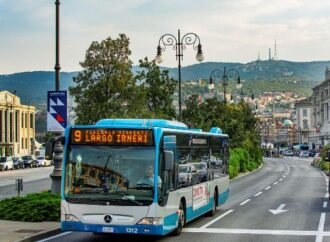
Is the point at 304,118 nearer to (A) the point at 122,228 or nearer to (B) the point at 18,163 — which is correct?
(B) the point at 18,163

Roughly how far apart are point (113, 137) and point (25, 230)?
3572 millimetres

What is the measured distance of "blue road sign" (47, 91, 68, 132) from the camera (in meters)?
19.0

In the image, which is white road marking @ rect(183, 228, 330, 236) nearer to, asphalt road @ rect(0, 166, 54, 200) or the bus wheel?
the bus wheel

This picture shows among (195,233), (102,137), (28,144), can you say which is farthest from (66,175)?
(28,144)

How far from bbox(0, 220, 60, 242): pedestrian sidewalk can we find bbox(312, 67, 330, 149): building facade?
129820 millimetres

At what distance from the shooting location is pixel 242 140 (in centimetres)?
5778

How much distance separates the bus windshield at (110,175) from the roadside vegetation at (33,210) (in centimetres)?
385

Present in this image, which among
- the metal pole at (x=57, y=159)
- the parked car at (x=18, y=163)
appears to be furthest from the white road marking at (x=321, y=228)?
the parked car at (x=18, y=163)

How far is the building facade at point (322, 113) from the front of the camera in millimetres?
148125

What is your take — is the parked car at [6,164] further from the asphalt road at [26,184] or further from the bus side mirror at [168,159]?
the bus side mirror at [168,159]

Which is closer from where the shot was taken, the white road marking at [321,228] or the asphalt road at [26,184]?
the white road marking at [321,228]

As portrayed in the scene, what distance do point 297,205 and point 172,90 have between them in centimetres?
1726

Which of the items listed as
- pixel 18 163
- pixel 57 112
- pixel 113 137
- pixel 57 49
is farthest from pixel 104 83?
pixel 18 163

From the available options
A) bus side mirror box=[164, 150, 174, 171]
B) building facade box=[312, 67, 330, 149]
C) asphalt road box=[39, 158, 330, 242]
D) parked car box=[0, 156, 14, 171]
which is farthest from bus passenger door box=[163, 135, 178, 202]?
building facade box=[312, 67, 330, 149]
